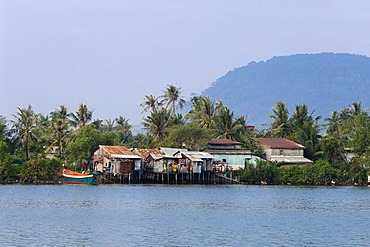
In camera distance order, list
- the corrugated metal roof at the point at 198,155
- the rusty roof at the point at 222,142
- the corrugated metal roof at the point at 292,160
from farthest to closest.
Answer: the corrugated metal roof at the point at 292,160 < the rusty roof at the point at 222,142 < the corrugated metal roof at the point at 198,155

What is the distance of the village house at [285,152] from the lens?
7475 centimetres

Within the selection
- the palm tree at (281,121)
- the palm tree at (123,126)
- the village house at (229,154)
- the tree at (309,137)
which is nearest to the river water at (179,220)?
the village house at (229,154)

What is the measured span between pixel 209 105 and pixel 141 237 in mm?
52918

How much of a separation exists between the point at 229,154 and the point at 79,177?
16236 mm

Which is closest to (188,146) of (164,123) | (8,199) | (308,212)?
(164,123)

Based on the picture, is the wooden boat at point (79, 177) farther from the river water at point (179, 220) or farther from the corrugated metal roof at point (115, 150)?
the river water at point (179, 220)

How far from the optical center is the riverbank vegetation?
67750mm

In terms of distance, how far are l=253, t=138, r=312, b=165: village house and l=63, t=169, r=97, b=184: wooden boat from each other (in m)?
20.0

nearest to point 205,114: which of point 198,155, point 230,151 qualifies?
point 230,151

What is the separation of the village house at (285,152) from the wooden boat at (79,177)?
20.0 meters

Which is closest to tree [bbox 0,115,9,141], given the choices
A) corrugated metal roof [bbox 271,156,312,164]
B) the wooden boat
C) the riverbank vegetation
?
the riverbank vegetation

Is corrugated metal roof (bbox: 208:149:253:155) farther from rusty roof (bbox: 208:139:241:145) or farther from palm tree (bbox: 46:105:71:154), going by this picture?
palm tree (bbox: 46:105:71:154)

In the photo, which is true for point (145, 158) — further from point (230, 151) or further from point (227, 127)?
point (227, 127)

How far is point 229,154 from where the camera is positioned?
239 ft
